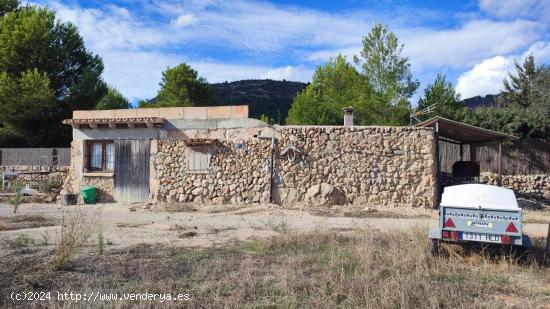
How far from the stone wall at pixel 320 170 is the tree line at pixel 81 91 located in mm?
11011

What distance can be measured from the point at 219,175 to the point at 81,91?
14.8m

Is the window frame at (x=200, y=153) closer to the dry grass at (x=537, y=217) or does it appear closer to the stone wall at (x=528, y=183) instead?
the dry grass at (x=537, y=217)

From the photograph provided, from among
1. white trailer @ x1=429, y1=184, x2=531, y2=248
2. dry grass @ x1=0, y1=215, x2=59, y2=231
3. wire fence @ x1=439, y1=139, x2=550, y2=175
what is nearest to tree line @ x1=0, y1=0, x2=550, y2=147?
wire fence @ x1=439, y1=139, x2=550, y2=175

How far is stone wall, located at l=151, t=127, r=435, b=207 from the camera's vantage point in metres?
15.0

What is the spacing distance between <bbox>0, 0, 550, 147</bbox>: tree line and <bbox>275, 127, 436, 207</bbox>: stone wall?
1085 centimetres

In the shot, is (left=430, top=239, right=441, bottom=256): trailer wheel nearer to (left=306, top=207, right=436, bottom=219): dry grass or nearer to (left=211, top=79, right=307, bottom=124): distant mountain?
(left=306, top=207, right=436, bottom=219): dry grass

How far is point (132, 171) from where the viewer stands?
663 inches

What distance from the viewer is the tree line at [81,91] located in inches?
939

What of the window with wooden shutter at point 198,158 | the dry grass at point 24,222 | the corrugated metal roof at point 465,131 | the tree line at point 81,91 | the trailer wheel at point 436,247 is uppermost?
the tree line at point 81,91

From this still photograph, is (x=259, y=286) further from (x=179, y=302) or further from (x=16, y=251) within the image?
(x=16, y=251)

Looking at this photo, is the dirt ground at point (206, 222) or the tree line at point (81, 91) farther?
the tree line at point (81, 91)

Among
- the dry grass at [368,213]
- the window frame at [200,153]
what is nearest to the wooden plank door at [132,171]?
the window frame at [200,153]

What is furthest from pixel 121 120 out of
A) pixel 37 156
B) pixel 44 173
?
pixel 37 156

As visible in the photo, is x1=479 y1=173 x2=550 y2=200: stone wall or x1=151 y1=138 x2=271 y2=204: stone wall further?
x1=479 y1=173 x2=550 y2=200: stone wall
